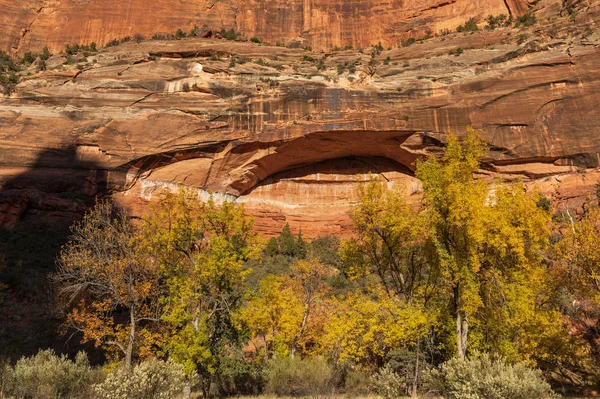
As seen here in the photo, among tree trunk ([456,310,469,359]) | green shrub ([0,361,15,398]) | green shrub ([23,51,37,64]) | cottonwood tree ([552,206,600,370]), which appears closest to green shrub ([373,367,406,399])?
tree trunk ([456,310,469,359])

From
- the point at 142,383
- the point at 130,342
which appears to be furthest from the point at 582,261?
the point at 130,342

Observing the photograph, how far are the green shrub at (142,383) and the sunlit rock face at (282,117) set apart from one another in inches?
903

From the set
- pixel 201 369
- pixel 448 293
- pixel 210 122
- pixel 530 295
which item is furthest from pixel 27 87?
pixel 530 295

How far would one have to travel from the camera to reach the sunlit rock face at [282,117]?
2673cm

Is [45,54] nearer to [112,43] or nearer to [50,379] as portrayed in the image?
[112,43]

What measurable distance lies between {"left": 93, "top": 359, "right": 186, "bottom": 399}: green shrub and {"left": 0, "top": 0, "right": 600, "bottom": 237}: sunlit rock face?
22.9m

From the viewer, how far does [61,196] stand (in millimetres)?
26953

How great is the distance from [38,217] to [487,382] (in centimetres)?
2950

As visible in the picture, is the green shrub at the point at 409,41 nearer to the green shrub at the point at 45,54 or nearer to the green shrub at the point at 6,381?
the green shrub at the point at 45,54

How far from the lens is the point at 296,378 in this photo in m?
11.3

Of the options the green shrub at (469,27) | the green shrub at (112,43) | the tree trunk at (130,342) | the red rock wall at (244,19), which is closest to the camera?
the tree trunk at (130,342)

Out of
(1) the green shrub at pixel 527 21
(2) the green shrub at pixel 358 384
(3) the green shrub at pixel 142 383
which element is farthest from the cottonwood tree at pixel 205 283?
(1) the green shrub at pixel 527 21

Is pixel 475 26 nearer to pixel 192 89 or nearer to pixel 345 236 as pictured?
pixel 345 236

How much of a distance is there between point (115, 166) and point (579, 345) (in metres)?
28.6
